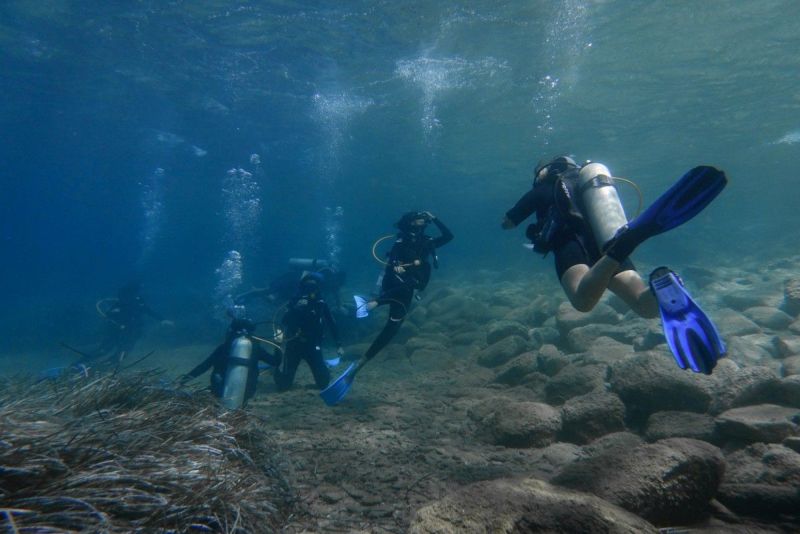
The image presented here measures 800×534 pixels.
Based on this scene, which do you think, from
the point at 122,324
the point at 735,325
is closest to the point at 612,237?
the point at 735,325

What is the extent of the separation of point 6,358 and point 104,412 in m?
22.3

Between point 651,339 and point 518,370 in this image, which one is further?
point 651,339

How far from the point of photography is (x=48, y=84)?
1986 cm

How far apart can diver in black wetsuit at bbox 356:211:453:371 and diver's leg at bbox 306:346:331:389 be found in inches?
57.1

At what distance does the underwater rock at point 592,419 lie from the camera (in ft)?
14.2

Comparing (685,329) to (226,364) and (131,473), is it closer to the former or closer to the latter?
(131,473)

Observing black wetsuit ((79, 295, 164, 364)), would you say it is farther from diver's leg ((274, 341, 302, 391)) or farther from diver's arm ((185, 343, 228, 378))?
diver's arm ((185, 343, 228, 378))

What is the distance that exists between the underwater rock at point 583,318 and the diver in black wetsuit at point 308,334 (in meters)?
5.23

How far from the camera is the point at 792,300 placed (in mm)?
8602

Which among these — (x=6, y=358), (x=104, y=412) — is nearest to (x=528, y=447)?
(x=104, y=412)

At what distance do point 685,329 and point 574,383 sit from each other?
2826 mm

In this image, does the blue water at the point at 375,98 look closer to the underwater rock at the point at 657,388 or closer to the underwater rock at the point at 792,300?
the underwater rock at the point at 792,300

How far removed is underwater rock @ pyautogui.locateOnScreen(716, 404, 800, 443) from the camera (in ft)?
10.7

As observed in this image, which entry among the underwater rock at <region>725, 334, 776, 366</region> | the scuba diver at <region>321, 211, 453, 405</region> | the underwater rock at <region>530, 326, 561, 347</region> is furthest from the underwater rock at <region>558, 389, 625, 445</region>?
the underwater rock at <region>530, 326, 561, 347</region>
